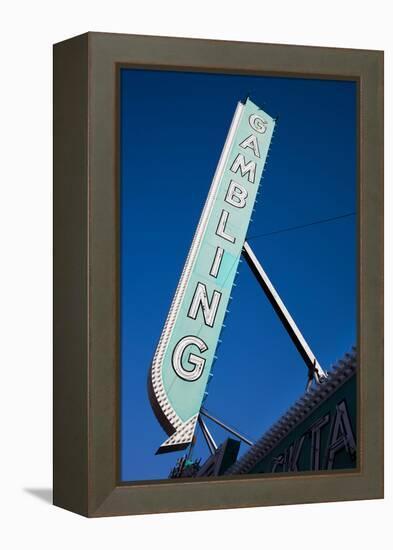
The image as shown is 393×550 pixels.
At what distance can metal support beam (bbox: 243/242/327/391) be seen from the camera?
10227 millimetres

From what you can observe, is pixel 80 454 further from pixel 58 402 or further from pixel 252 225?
pixel 252 225

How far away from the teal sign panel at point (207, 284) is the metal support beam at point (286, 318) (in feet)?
0.31

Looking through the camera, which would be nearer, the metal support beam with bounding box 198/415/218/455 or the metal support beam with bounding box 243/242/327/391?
the metal support beam with bounding box 198/415/218/455

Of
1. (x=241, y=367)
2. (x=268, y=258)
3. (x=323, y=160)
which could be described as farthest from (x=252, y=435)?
(x=323, y=160)

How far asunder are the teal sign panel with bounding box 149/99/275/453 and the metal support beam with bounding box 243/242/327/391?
94mm

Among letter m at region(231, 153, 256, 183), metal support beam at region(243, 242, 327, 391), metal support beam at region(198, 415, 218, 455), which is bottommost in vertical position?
metal support beam at region(198, 415, 218, 455)

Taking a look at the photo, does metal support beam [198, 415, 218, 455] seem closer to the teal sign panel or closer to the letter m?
the teal sign panel

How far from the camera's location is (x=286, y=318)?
1030 cm

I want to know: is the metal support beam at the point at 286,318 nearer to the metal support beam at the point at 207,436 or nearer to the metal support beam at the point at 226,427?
the metal support beam at the point at 226,427

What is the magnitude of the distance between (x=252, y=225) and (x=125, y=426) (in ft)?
4.74

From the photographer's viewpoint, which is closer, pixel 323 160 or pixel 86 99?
pixel 86 99

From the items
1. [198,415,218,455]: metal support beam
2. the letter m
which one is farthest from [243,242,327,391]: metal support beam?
[198,415,218,455]: metal support beam

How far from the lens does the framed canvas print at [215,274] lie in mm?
9805

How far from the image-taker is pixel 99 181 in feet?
32.0
